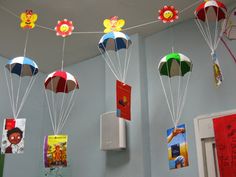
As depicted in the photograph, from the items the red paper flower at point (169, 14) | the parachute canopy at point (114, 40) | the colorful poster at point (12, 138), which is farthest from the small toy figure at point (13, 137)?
the red paper flower at point (169, 14)

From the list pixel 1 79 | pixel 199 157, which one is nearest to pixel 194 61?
pixel 199 157

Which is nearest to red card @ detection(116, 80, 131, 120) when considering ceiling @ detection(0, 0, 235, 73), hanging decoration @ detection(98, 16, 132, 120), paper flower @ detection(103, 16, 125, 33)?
hanging decoration @ detection(98, 16, 132, 120)

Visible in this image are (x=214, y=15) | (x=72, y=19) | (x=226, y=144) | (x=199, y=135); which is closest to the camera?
(x=214, y=15)

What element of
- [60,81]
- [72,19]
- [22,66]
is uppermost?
[72,19]

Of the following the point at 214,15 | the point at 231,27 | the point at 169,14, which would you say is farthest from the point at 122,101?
the point at 231,27

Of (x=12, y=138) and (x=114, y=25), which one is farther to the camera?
(x=114, y=25)

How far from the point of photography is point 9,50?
10.2 ft

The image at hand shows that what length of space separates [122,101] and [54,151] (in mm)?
570

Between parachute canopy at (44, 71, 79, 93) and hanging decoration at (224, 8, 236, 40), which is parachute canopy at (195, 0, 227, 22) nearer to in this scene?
hanging decoration at (224, 8, 236, 40)

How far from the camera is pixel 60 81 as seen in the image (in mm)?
2277

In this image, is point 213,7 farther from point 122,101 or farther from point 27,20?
point 27,20

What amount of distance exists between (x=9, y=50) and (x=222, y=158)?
2255mm

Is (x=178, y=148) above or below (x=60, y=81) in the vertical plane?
below

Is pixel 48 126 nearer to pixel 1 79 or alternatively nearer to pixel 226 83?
pixel 1 79
